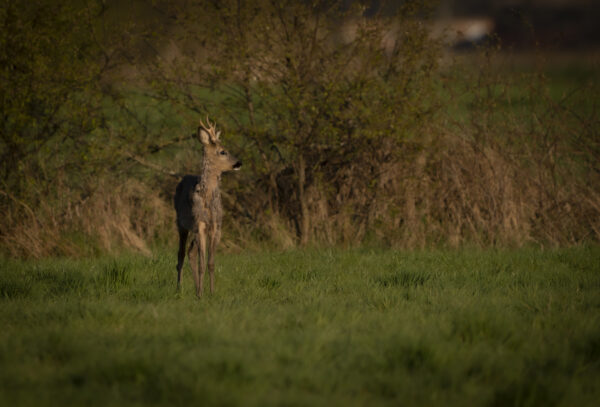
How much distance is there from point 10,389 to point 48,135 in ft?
28.8

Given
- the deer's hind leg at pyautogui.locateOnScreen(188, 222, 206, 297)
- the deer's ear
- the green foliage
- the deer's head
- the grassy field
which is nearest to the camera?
the grassy field

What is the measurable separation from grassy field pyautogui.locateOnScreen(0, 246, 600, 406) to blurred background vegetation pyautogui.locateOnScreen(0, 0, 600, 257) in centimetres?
324

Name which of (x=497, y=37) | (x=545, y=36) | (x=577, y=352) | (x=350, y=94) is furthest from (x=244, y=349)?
(x=545, y=36)

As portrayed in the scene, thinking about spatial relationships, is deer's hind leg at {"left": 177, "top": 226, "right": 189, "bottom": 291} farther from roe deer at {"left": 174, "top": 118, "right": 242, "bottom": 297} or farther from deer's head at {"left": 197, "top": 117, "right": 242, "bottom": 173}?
deer's head at {"left": 197, "top": 117, "right": 242, "bottom": 173}

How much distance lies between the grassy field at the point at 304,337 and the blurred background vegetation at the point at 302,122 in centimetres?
324

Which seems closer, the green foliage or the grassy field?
the grassy field

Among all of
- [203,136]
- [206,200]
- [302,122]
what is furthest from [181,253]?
[302,122]

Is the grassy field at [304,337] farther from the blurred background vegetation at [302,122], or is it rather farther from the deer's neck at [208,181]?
the blurred background vegetation at [302,122]

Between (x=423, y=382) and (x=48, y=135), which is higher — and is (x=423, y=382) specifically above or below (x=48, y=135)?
below

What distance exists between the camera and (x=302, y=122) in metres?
12.3

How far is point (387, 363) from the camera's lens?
5324 millimetres

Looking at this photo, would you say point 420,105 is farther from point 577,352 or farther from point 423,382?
point 423,382

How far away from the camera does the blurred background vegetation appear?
12.0m

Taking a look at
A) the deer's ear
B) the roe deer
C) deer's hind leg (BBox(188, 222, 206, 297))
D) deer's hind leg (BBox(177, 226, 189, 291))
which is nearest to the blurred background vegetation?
deer's hind leg (BBox(177, 226, 189, 291))
